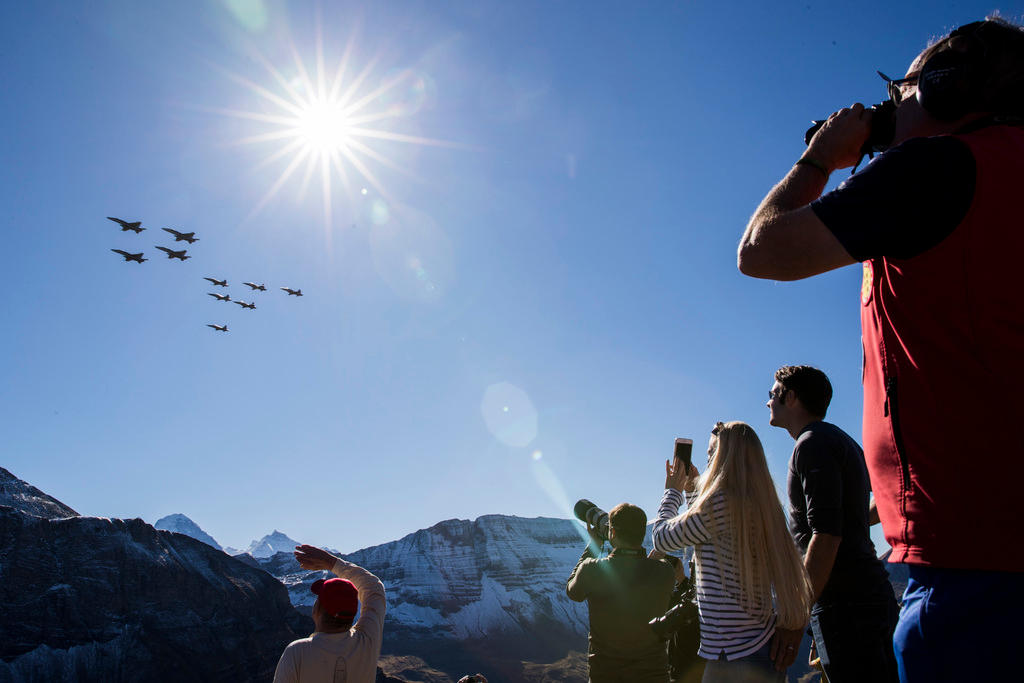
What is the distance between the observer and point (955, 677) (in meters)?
1.53

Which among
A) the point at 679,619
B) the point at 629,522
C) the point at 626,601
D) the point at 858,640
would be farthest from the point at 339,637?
the point at 858,640

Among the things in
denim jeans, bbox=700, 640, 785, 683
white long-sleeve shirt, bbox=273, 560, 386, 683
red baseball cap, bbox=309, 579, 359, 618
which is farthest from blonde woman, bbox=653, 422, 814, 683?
red baseball cap, bbox=309, 579, 359, 618

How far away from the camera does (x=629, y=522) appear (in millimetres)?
5574

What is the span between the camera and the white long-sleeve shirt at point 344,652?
4.39 m

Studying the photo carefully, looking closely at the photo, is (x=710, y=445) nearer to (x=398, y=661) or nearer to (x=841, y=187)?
(x=841, y=187)

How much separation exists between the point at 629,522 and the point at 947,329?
4351mm

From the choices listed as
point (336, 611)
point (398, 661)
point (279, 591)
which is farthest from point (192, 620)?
point (336, 611)

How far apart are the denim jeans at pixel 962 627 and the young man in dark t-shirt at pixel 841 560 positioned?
2.37 meters

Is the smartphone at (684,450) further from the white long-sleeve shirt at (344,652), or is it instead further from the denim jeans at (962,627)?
the denim jeans at (962,627)

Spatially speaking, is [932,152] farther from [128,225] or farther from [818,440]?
[128,225]

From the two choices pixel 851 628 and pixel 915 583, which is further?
pixel 851 628

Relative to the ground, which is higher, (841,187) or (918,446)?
(841,187)

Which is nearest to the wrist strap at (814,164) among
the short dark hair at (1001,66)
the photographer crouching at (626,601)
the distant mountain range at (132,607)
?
the short dark hair at (1001,66)

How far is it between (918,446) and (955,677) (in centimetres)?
60
